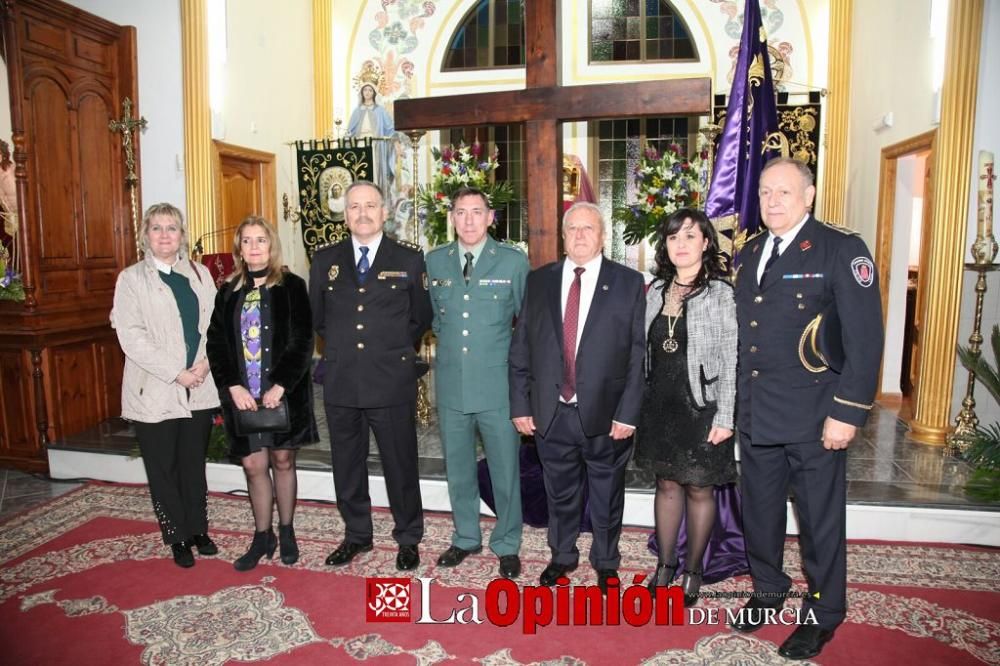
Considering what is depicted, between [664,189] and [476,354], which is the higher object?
[664,189]

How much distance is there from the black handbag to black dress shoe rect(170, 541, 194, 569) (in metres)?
0.67

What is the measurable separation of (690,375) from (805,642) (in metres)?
0.96

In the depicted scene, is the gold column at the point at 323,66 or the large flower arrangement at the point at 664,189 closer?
the large flower arrangement at the point at 664,189

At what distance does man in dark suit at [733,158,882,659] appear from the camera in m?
2.09

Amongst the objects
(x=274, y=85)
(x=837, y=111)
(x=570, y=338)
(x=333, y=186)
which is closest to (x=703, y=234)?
(x=570, y=338)

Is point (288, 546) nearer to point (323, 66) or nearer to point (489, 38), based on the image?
point (323, 66)

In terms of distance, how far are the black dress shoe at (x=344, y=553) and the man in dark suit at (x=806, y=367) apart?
1702mm

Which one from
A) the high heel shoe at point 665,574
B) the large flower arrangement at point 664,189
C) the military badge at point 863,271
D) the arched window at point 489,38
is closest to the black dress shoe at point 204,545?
the high heel shoe at point 665,574

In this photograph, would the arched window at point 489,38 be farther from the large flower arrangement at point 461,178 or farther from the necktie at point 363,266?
the necktie at point 363,266

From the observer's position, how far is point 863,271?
2.09 metres

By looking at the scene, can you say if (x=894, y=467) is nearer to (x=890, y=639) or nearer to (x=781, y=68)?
(x=890, y=639)

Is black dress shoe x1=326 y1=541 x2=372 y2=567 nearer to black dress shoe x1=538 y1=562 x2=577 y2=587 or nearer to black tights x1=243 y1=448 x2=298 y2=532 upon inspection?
black tights x1=243 y1=448 x2=298 y2=532

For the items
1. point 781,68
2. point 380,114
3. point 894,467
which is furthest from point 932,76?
point 380,114

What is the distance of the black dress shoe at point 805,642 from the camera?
7.32 feet
